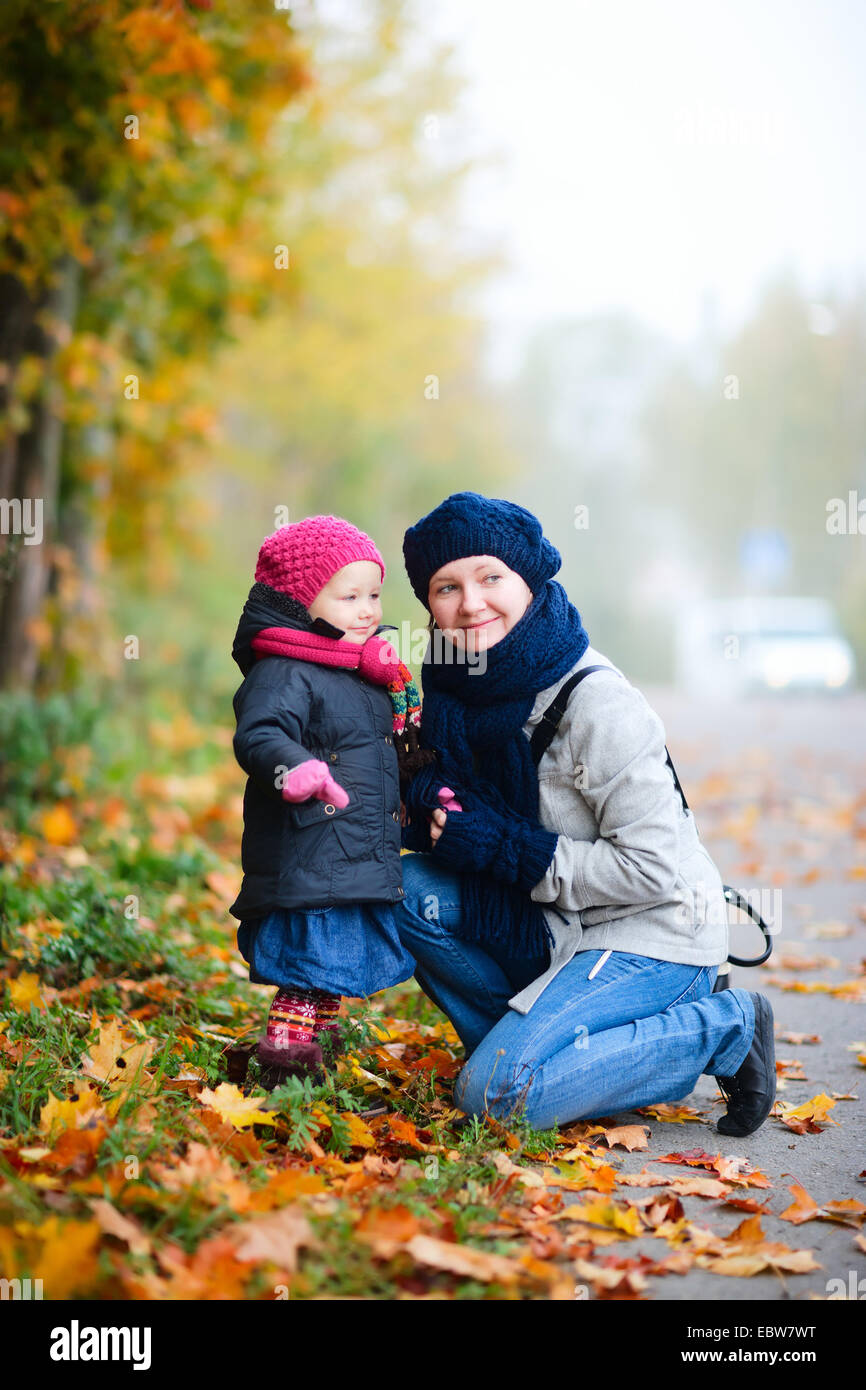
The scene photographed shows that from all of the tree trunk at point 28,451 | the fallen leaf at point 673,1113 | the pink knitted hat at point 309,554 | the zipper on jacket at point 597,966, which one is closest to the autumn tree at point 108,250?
the tree trunk at point 28,451

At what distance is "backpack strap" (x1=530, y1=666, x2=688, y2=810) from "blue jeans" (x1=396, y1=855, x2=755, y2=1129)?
460mm

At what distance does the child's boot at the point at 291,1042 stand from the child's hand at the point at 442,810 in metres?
0.52

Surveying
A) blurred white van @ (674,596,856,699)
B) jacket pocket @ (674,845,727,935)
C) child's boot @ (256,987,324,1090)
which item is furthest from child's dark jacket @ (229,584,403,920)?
blurred white van @ (674,596,856,699)

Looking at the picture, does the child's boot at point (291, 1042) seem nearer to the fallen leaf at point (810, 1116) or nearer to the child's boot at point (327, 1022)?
the child's boot at point (327, 1022)

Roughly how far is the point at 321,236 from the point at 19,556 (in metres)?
Result: 9.51

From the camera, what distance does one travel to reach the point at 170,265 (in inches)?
326

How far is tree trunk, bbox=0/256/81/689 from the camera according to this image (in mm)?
7117

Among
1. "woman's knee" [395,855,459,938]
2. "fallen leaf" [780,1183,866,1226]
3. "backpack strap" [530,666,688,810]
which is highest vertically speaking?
"backpack strap" [530,666,688,810]

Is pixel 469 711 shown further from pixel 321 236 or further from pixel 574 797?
pixel 321 236

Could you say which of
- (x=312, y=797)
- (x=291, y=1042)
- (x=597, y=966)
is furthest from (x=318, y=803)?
(x=597, y=966)

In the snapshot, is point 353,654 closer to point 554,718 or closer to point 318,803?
point 318,803

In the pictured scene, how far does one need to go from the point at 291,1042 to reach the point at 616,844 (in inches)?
37.5

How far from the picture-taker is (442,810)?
128 inches

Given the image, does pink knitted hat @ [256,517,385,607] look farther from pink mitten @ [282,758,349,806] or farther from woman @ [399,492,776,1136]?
pink mitten @ [282,758,349,806]
